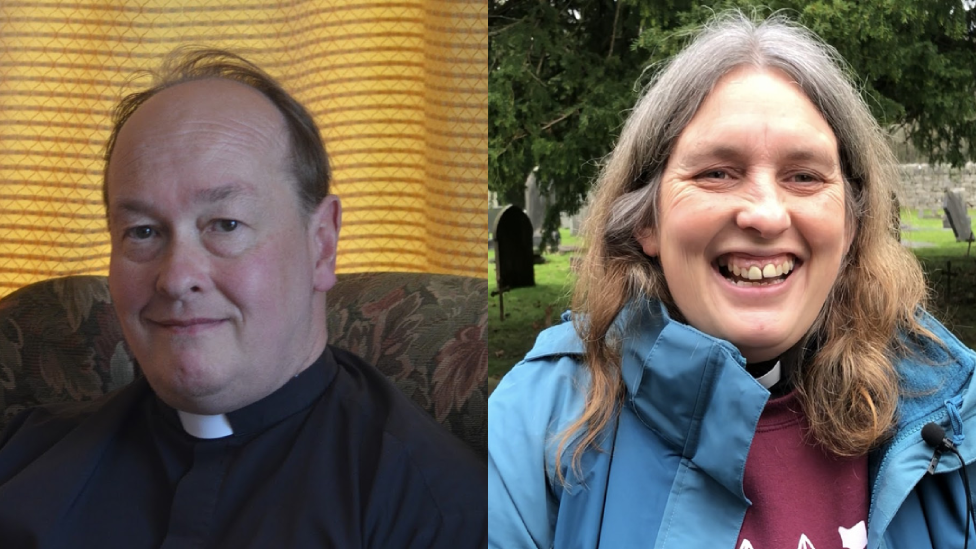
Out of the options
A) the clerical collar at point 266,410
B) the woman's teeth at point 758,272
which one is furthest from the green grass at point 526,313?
the clerical collar at point 266,410

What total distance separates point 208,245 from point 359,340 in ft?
0.56

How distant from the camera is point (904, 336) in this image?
1.45 metres

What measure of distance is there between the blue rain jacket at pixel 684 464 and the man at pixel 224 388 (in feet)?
1.81

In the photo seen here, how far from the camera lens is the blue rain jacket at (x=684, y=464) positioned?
48.1 inches

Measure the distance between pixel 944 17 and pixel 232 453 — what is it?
4.24 m

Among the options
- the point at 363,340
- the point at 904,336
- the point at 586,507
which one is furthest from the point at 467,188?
the point at 904,336

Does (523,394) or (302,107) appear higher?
(302,107)

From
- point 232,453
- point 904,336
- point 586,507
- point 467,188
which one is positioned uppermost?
point 467,188

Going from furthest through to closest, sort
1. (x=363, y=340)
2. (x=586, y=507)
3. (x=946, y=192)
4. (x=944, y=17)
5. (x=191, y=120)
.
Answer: (x=946, y=192) < (x=944, y=17) < (x=586, y=507) < (x=363, y=340) < (x=191, y=120)

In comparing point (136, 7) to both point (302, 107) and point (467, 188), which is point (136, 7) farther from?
point (467, 188)

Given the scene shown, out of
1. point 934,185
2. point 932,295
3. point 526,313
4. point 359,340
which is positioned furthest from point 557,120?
point 359,340

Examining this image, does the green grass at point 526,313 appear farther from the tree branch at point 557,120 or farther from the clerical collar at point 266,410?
the clerical collar at point 266,410

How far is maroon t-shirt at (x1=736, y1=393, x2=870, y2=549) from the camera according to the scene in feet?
4.15

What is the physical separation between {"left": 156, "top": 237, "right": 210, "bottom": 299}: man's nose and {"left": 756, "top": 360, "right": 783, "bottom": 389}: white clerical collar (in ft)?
3.36
